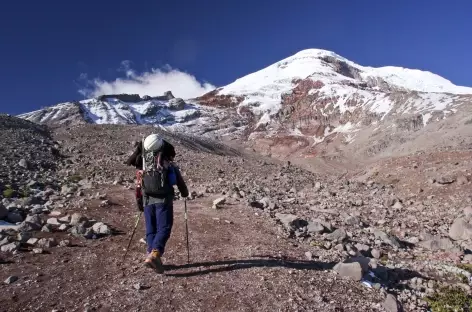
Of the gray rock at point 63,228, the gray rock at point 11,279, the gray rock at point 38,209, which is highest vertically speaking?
A: the gray rock at point 38,209

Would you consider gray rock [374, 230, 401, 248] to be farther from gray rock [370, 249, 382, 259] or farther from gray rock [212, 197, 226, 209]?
gray rock [212, 197, 226, 209]

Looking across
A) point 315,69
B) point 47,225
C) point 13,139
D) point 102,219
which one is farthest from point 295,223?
point 315,69

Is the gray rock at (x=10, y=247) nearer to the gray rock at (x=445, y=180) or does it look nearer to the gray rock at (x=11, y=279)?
the gray rock at (x=11, y=279)

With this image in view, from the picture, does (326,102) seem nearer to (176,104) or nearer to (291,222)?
(176,104)

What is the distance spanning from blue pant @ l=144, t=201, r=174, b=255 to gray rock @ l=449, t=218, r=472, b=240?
32.9 ft

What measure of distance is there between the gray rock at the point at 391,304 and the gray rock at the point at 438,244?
6028 millimetres

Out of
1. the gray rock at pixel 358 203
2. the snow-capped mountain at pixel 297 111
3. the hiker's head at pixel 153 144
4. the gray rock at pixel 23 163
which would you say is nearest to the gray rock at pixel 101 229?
the hiker's head at pixel 153 144

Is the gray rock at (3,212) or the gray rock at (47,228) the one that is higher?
the gray rock at (3,212)

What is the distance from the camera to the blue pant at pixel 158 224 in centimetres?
721

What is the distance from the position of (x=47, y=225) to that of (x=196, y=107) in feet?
388

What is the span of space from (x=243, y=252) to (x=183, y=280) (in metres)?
2.04

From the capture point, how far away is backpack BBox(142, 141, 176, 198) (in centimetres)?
736

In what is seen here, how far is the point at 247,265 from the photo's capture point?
309 inches

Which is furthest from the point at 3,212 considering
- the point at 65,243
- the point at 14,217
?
the point at 65,243
